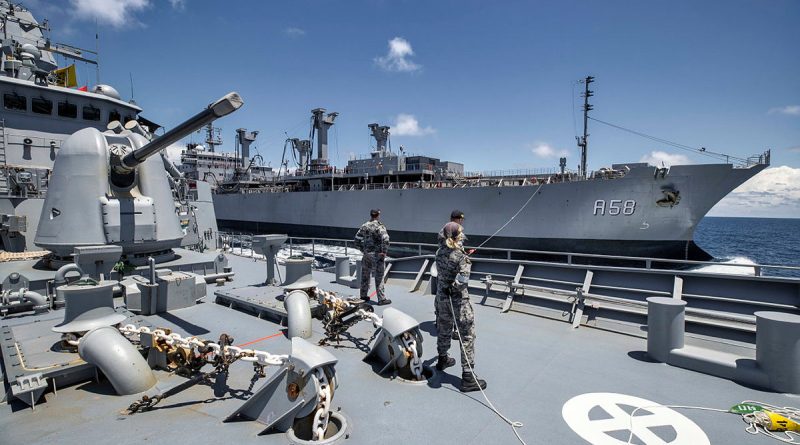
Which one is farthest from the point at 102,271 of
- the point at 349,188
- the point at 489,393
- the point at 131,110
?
the point at 349,188

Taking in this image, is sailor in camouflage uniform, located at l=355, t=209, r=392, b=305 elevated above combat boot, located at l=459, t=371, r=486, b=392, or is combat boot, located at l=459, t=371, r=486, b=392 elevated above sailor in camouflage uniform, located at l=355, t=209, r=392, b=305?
sailor in camouflage uniform, located at l=355, t=209, r=392, b=305

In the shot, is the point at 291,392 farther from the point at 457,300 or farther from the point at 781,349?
the point at 781,349

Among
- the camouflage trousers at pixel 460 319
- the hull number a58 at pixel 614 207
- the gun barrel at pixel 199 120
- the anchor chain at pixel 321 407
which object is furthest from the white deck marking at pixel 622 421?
the hull number a58 at pixel 614 207

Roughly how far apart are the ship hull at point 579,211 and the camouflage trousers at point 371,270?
17758mm

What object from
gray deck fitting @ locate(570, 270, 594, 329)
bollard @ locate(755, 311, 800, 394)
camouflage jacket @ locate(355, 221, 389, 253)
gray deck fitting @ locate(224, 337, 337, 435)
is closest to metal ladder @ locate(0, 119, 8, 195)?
camouflage jacket @ locate(355, 221, 389, 253)

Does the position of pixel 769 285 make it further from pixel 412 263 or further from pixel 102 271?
pixel 102 271

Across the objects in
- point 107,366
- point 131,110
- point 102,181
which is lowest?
point 107,366

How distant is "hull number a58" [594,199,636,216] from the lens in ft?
63.1

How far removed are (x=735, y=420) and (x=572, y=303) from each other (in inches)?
91.7

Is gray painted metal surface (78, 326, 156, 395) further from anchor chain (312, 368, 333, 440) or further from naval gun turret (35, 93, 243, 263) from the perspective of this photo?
naval gun turret (35, 93, 243, 263)

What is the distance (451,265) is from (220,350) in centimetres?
204

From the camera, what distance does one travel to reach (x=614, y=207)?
19578 mm

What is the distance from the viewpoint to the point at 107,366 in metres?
2.84

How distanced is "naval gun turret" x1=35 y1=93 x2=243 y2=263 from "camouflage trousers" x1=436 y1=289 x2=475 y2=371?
4.50 metres
